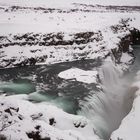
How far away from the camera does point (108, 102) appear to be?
17578mm

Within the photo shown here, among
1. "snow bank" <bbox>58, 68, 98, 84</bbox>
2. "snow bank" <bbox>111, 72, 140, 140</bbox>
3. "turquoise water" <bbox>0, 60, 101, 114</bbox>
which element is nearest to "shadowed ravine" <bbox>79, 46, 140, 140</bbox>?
"turquoise water" <bbox>0, 60, 101, 114</bbox>

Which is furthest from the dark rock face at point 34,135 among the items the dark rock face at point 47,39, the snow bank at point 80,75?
the dark rock face at point 47,39

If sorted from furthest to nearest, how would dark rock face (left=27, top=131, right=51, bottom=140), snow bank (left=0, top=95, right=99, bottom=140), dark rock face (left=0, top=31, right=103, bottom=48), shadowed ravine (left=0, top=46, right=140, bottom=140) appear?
dark rock face (left=0, top=31, right=103, bottom=48) → shadowed ravine (left=0, top=46, right=140, bottom=140) → dark rock face (left=27, top=131, right=51, bottom=140) → snow bank (left=0, top=95, right=99, bottom=140)

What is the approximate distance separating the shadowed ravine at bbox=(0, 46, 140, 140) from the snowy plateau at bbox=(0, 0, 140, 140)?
0.24ft

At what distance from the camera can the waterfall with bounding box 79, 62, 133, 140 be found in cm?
1469

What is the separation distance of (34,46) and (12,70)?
12.3 feet

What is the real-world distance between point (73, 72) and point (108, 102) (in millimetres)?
4563

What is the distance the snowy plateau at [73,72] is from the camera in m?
11.6

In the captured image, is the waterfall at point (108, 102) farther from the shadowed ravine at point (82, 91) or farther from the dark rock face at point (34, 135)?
the dark rock face at point (34, 135)

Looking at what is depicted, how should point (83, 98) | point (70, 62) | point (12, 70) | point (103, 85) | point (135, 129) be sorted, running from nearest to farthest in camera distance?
point (135, 129), point (83, 98), point (103, 85), point (12, 70), point (70, 62)

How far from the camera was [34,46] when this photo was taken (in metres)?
24.2

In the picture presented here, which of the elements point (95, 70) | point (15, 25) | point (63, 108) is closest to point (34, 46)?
point (15, 25)

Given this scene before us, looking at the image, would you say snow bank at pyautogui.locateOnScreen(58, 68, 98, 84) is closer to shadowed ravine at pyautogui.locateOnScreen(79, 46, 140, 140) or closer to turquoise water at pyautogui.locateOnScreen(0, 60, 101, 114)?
turquoise water at pyautogui.locateOnScreen(0, 60, 101, 114)

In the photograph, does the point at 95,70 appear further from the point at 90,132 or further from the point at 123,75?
the point at 90,132
